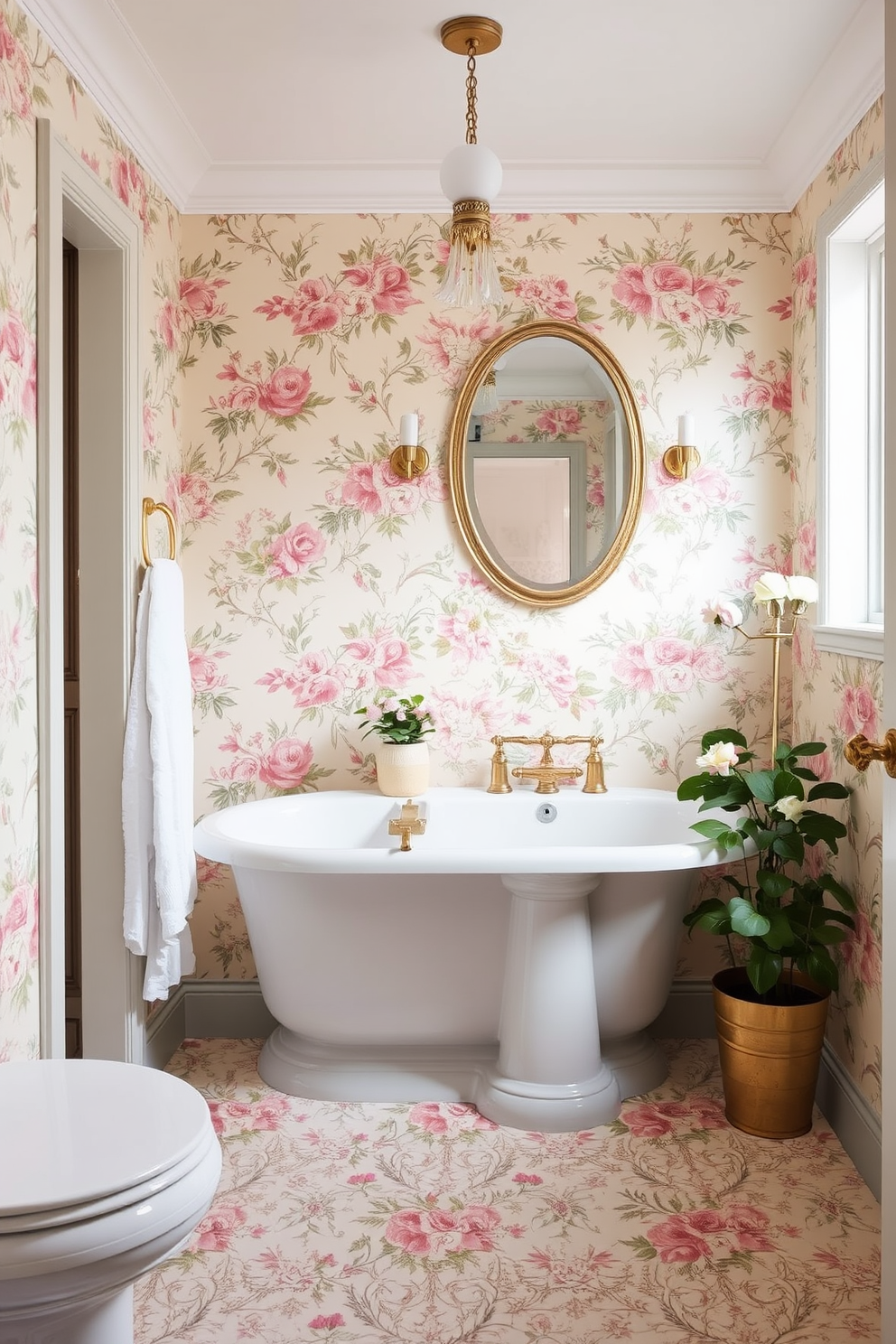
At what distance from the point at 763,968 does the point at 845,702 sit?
69 centimetres

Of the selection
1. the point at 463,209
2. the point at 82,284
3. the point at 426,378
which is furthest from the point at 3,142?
the point at 426,378

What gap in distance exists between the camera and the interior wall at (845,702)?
7.58ft

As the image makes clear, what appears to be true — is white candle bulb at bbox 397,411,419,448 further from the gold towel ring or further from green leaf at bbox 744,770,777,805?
green leaf at bbox 744,770,777,805

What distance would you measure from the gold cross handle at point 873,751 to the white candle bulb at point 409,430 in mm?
1953

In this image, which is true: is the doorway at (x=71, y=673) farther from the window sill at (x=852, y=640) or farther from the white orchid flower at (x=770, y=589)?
the window sill at (x=852, y=640)

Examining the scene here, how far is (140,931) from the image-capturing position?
2.49m

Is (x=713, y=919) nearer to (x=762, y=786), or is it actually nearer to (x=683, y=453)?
(x=762, y=786)

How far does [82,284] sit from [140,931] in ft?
5.17

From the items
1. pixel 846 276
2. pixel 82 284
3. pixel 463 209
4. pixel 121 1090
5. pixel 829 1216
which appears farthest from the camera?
pixel 846 276

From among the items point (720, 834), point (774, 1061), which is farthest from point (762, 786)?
point (774, 1061)

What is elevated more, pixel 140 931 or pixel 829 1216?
pixel 140 931

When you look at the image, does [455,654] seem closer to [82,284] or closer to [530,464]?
[530,464]

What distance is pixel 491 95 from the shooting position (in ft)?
8.23

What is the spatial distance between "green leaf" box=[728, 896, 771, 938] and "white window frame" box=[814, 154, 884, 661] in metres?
0.70
